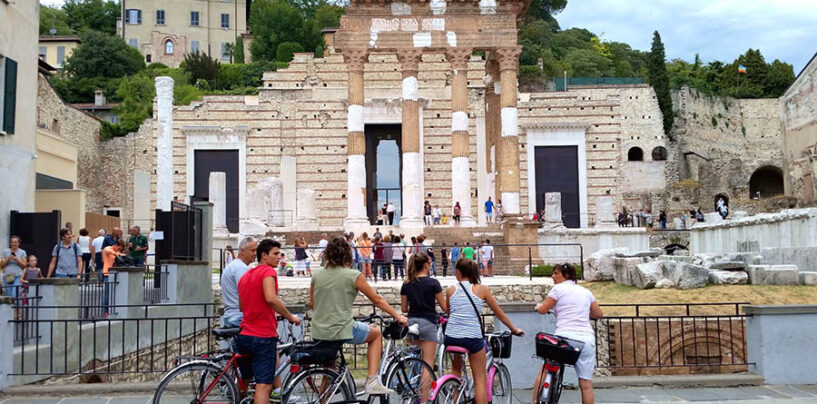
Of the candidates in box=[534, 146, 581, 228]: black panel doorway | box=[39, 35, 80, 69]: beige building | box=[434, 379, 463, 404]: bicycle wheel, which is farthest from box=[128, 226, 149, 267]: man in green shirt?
box=[39, 35, 80, 69]: beige building

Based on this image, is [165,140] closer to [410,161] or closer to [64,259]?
[410,161]

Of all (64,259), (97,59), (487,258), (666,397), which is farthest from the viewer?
(97,59)

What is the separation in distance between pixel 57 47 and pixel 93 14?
10.6 metres

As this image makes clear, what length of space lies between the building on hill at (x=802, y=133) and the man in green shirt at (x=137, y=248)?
129ft

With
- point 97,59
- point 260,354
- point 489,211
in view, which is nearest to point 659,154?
point 489,211

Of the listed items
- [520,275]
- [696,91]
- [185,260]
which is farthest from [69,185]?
[696,91]

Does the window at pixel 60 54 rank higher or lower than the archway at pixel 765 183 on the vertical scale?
higher

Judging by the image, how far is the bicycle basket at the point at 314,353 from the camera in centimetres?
836

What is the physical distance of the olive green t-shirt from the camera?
8.48m

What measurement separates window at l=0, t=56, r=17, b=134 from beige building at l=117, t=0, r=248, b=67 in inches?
2349

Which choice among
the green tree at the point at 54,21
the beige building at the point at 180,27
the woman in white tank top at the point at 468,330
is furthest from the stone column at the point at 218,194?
the green tree at the point at 54,21

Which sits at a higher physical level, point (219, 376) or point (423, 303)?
point (423, 303)

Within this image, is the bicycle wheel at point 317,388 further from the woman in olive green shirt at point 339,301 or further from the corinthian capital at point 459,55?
the corinthian capital at point 459,55

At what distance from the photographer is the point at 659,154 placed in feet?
178
